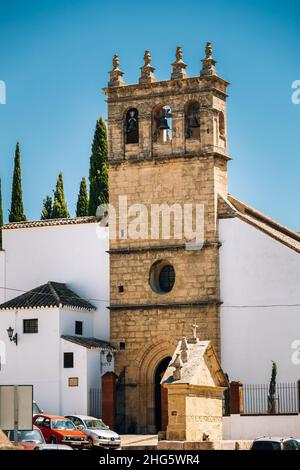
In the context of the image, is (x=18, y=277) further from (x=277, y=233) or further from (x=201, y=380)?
(x=201, y=380)

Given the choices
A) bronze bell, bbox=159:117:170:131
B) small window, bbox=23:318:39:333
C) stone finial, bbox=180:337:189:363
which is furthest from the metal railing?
bronze bell, bbox=159:117:170:131

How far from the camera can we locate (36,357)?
173 ft

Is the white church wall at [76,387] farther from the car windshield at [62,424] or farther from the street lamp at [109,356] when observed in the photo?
the car windshield at [62,424]

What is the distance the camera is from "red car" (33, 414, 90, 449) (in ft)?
136

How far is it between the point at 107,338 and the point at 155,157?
8068 mm

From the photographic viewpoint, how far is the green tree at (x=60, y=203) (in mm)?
70625

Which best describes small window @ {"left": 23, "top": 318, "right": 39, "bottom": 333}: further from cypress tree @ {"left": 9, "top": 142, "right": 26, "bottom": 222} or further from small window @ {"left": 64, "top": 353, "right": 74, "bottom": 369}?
cypress tree @ {"left": 9, "top": 142, "right": 26, "bottom": 222}

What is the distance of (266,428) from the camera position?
4766 centimetres

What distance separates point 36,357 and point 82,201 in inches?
721

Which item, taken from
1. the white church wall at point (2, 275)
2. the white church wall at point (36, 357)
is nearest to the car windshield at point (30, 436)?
the white church wall at point (36, 357)

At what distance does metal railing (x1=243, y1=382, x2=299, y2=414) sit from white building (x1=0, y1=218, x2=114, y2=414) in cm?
633

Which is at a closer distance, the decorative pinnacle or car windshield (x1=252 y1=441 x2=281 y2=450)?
car windshield (x1=252 y1=441 x2=281 y2=450)

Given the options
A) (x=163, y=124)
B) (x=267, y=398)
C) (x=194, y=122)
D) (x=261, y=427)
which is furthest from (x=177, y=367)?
(x=194, y=122)
